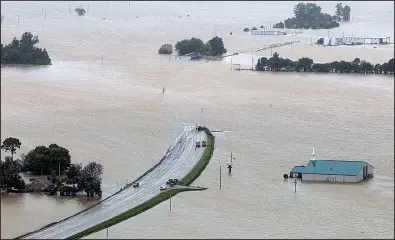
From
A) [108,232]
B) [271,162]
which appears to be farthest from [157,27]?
[108,232]

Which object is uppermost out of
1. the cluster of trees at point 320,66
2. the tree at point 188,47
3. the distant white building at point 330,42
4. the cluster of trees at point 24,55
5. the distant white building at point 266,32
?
the distant white building at point 266,32

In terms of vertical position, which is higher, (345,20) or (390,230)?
(345,20)

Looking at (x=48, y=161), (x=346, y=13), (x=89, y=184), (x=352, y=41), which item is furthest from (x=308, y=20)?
(x=89, y=184)

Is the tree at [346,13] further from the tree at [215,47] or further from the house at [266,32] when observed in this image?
the tree at [215,47]

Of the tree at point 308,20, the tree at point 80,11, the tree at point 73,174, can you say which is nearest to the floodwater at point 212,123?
the tree at point 73,174

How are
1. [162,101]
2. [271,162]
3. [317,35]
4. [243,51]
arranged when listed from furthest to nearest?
[317,35]
[243,51]
[162,101]
[271,162]

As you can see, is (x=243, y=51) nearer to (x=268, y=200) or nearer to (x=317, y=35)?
(x=317, y=35)

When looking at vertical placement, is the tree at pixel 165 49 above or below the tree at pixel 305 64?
above
